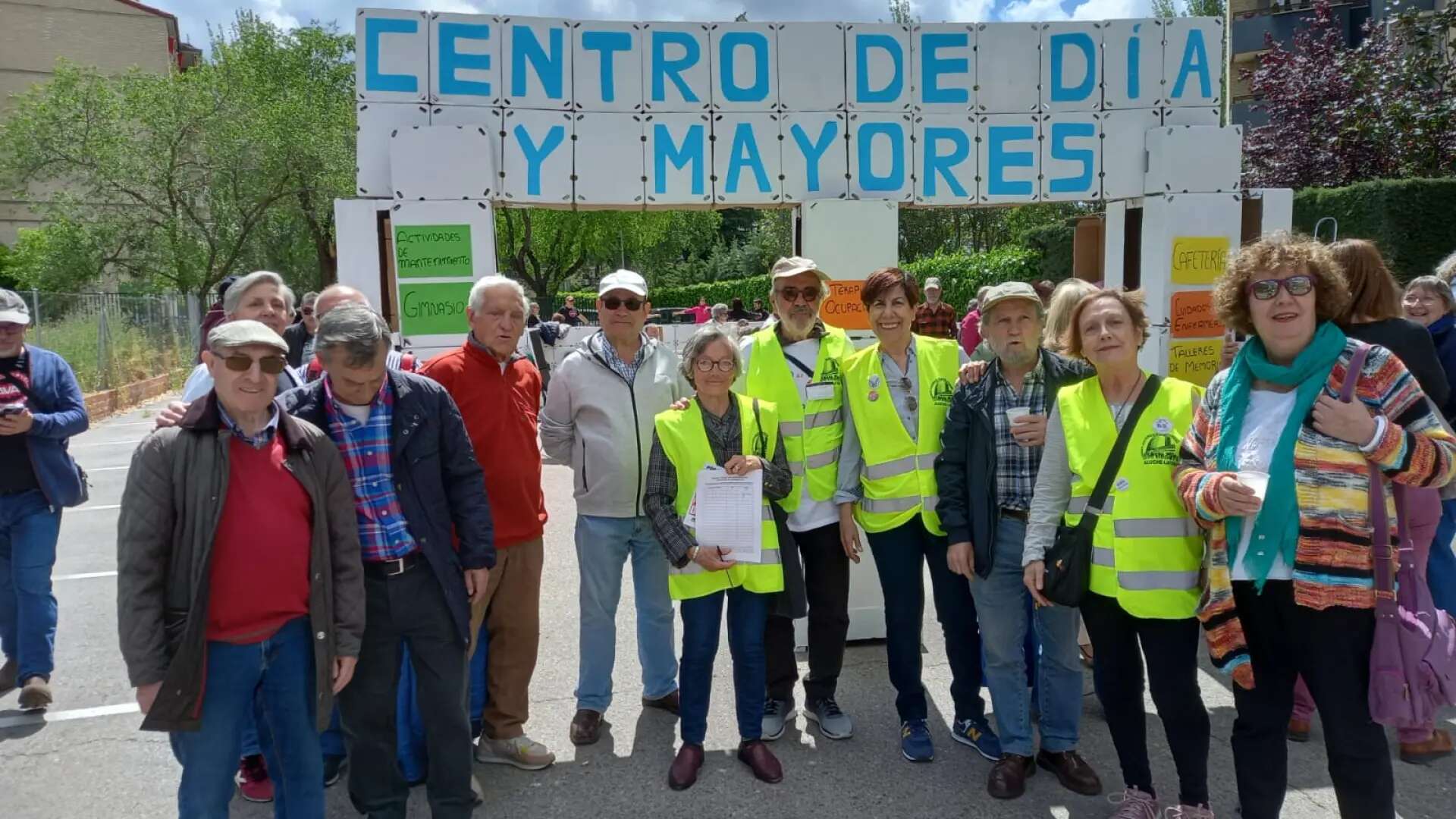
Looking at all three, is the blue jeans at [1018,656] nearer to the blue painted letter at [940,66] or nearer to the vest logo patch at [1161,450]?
the vest logo patch at [1161,450]

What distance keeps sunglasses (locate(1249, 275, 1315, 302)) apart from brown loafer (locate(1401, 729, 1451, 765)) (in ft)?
7.57

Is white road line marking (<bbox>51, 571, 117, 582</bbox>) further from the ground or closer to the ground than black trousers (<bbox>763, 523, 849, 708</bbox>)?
closer to the ground

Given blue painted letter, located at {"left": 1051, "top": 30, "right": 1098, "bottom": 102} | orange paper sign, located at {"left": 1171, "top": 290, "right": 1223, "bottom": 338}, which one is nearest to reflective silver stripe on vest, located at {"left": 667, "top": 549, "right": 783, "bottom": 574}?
orange paper sign, located at {"left": 1171, "top": 290, "right": 1223, "bottom": 338}

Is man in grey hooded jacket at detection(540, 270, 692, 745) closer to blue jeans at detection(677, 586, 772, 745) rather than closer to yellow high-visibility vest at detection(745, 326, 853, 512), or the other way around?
yellow high-visibility vest at detection(745, 326, 853, 512)

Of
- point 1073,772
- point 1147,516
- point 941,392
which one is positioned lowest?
point 1073,772

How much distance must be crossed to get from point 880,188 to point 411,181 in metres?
2.58

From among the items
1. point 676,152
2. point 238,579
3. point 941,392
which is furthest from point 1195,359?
point 238,579

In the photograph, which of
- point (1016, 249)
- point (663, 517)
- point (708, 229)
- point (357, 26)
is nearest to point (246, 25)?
point (708, 229)

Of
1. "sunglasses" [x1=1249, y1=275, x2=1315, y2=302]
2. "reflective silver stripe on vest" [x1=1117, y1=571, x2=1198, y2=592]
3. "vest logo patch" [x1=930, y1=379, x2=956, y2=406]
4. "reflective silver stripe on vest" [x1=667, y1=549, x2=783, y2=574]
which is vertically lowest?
"reflective silver stripe on vest" [x1=667, y1=549, x2=783, y2=574]

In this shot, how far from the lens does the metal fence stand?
1587cm

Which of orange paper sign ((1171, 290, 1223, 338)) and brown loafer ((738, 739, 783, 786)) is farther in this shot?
orange paper sign ((1171, 290, 1223, 338))

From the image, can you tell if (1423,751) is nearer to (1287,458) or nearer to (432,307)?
(1287,458)

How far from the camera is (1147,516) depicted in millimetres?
2979

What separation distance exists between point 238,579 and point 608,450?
1680mm
